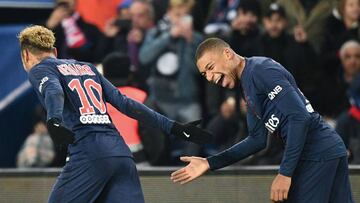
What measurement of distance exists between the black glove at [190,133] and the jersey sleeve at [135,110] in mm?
47

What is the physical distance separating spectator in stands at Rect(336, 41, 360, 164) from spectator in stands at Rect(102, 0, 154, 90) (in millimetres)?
2084

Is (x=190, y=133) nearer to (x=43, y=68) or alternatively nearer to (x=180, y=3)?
(x=43, y=68)

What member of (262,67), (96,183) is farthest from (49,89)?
(262,67)

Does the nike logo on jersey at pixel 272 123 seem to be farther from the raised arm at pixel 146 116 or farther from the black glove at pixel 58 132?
the black glove at pixel 58 132

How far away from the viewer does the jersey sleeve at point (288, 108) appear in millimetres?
5707

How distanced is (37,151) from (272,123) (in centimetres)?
508

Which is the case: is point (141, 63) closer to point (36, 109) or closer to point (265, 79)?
point (36, 109)

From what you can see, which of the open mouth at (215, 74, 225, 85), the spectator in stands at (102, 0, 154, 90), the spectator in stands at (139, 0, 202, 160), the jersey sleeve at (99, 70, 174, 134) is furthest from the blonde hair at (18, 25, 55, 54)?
the spectator in stands at (102, 0, 154, 90)

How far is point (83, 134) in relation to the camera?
240 inches

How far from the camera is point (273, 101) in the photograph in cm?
581

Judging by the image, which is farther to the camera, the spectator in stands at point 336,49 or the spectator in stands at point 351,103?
the spectator in stands at point 336,49

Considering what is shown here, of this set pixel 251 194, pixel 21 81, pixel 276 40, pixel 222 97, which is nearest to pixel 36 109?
pixel 21 81

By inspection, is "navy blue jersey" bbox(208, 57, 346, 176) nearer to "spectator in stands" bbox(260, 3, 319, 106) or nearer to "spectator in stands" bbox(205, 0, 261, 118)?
"spectator in stands" bbox(260, 3, 319, 106)

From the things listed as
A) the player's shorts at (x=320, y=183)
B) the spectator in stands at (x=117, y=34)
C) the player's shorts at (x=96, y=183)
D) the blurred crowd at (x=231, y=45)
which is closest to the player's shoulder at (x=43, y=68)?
the player's shorts at (x=96, y=183)
